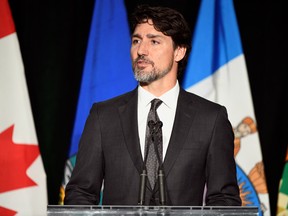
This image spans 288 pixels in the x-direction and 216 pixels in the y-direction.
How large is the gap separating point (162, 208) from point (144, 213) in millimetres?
56

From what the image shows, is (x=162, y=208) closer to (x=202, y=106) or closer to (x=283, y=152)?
(x=202, y=106)

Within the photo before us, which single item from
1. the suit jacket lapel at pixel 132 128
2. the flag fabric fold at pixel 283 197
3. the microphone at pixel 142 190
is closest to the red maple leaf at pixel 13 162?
the suit jacket lapel at pixel 132 128

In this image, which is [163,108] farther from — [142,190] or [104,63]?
[104,63]

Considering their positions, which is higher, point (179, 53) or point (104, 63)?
point (104, 63)

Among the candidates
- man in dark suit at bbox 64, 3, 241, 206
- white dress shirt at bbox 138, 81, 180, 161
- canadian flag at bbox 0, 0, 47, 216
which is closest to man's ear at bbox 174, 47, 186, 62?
man in dark suit at bbox 64, 3, 241, 206

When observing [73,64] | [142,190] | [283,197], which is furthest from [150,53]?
[283,197]

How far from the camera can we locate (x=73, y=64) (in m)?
3.68

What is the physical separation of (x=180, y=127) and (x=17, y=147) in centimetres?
155

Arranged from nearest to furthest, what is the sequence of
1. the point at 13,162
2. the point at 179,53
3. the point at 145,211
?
the point at 145,211 → the point at 179,53 → the point at 13,162

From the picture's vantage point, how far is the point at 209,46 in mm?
3770

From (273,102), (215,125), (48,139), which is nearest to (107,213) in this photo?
(215,125)

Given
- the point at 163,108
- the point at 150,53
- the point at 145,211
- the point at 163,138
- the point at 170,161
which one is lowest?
the point at 145,211

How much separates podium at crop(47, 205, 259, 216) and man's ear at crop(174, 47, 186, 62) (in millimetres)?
1052

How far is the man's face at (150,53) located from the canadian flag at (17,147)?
4.55 ft
